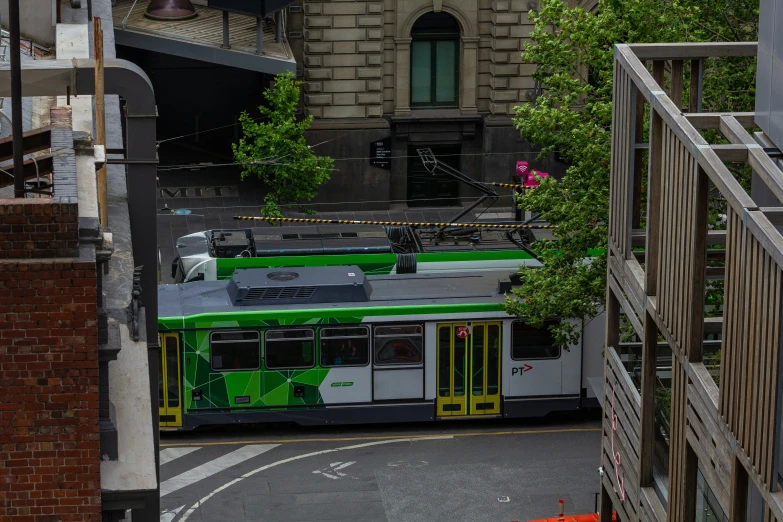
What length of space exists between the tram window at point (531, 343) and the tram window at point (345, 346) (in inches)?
121

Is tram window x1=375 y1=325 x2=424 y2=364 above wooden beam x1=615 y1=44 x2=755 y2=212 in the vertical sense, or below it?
below

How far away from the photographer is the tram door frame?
92.3 feet

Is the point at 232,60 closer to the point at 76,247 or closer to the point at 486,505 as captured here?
the point at 486,505

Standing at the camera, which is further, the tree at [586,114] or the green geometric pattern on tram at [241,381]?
the green geometric pattern on tram at [241,381]

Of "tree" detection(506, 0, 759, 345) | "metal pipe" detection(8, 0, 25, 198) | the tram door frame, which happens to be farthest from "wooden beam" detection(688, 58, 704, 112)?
the tram door frame

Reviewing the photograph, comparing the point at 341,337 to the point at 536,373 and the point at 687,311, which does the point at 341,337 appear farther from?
the point at 687,311

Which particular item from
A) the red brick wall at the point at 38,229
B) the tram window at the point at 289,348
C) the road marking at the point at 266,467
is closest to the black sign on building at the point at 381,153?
the tram window at the point at 289,348

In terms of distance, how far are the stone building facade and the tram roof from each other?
13.3m

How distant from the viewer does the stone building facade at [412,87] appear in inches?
1663

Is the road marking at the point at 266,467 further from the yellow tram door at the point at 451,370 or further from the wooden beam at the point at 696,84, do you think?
the wooden beam at the point at 696,84

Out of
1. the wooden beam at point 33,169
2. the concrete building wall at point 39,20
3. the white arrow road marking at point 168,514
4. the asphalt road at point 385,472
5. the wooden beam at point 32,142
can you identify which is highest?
the concrete building wall at point 39,20

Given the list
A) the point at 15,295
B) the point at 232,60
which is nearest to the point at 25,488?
the point at 15,295

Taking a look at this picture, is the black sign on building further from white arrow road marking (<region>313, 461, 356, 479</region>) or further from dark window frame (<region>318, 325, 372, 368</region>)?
white arrow road marking (<region>313, 461, 356, 479</region>)

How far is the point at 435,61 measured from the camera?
4341cm
